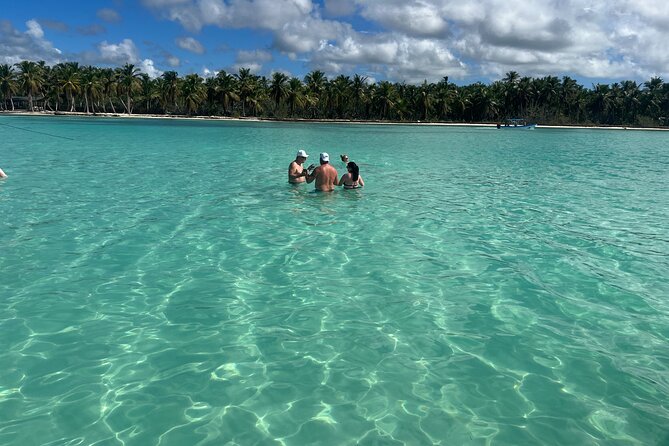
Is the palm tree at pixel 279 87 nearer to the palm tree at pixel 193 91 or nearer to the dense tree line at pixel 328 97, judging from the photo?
the dense tree line at pixel 328 97

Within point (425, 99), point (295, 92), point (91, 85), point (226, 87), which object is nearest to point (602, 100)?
point (425, 99)

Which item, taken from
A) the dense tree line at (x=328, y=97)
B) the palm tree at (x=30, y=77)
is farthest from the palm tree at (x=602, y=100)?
the palm tree at (x=30, y=77)

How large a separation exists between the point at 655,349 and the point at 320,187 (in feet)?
31.5

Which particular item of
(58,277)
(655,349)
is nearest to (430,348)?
(655,349)

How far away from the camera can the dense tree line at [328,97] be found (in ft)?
315

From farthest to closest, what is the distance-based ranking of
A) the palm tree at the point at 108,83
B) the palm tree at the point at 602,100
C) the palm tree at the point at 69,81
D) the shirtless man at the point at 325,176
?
the palm tree at the point at 602,100, the palm tree at the point at 108,83, the palm tree at the point at 69,81, the shirtless man at the point at 325,176

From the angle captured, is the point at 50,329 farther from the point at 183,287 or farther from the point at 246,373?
the point at 246,373

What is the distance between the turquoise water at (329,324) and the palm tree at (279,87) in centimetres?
8740

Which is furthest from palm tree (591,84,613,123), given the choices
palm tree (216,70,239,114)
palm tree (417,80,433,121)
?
palm tree (216,70,239,114)

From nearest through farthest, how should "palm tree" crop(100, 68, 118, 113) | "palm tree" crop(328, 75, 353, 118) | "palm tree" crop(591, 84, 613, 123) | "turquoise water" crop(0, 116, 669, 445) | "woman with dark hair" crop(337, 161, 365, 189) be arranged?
"turquoise water" crop(0, 116, 669, 445) < "woman with dark hair" crop(337, 161, 365, 189) < "palm tree" crop(100, 68, 118, 113) < "palm tree" crop(328, 75, 353, 118) < "palm tree" crop(591, 84, 613, 123)

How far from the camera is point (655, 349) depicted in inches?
207

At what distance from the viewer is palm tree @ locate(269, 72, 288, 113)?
95.0 metres

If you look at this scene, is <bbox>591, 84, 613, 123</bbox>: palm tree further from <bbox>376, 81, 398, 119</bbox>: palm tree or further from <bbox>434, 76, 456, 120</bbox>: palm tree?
<bbox>376, 81, 398, 119</bbox>: palm tree

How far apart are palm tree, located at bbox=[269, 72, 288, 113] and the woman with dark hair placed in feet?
280
